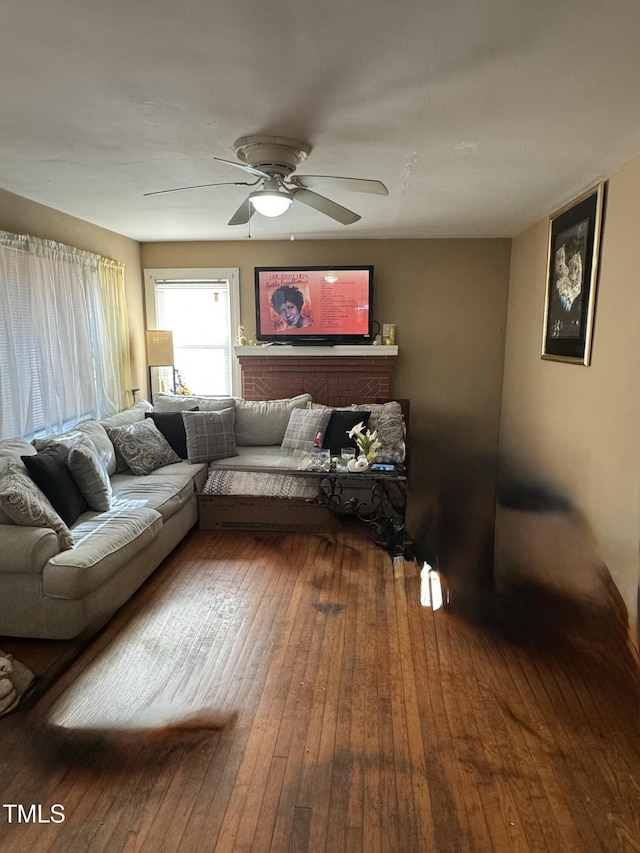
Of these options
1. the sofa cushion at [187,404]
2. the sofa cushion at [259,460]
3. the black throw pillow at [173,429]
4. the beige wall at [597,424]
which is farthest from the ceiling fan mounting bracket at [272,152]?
the sofa cushion at [187,404]

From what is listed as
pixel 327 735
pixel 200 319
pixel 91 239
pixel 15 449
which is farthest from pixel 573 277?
pixel 91 239

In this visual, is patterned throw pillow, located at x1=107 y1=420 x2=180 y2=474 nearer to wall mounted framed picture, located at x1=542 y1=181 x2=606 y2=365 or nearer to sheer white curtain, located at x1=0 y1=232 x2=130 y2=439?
sheer white curtain, located at x1=0 y1=232 x2=130 y2=439

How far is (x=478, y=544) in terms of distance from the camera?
4223 mm

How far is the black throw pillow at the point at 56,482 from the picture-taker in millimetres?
2986

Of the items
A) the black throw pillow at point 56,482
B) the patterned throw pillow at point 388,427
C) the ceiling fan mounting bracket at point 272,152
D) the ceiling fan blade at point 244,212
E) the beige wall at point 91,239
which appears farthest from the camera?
the patterned throw pillow at point 388,427

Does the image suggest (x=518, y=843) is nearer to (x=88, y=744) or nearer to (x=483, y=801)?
(x=483, y=801)

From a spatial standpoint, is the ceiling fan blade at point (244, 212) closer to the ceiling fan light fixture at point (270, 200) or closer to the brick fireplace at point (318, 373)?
the ceiling fan light fixture at point (270, 200)

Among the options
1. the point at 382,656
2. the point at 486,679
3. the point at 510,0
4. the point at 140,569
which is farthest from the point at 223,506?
the point at 510,0

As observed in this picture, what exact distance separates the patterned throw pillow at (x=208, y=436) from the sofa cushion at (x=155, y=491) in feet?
1.17

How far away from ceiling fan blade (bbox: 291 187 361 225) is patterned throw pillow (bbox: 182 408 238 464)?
2159mm

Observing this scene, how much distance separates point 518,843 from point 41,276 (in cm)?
406

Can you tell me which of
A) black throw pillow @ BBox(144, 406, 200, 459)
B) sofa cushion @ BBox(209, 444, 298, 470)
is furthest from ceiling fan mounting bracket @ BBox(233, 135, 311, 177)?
black throw pillow @ BBox(144, 406, 200, 459)

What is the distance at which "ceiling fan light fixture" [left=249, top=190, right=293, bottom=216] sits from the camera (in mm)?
2506

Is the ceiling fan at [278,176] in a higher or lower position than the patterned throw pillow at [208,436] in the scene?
higher
